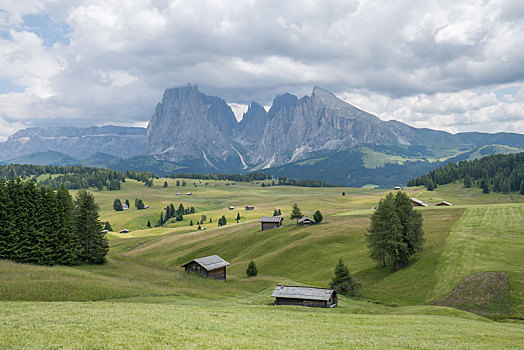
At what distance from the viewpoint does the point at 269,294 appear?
2124 inches

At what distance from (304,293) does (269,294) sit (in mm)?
8900

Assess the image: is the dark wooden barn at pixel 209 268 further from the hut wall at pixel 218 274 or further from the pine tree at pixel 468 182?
the pine tree at pixel 468 182

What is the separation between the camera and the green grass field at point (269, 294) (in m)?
19.6

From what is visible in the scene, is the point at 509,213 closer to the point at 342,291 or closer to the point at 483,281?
the point at 483,281

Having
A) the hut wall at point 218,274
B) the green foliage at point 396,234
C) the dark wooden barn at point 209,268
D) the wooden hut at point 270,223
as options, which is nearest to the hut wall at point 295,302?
the dark wooden barn at point 209,268

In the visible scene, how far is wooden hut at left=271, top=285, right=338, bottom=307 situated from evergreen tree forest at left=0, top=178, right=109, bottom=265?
33.5m

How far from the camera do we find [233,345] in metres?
17.4

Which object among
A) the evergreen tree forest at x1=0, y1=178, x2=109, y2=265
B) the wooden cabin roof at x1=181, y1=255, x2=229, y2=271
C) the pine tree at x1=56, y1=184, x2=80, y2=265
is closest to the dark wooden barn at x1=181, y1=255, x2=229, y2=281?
the wooden cabin roof at x1=181, y1=255, x2=229, y2=271

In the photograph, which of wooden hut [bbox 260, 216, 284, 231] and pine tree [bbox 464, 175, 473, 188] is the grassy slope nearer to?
wooden hut [bbox 260, 216, 284, 231]

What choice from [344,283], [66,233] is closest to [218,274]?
[344,283]

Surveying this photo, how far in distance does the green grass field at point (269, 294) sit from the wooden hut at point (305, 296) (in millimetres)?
2290

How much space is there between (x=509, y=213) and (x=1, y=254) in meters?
116

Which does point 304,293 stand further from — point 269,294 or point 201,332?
point 201,332

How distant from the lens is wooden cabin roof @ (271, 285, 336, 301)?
148ft
